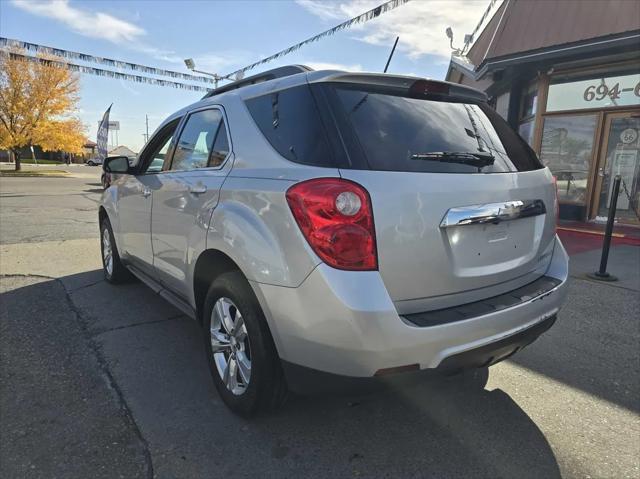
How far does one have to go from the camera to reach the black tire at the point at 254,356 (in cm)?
227

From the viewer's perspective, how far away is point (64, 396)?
2.80 m

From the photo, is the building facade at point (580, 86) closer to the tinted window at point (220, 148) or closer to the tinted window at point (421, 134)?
the tinted window at point (421, 134)

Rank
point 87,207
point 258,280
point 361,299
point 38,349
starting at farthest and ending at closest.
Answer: point 87,207, point 38,349, point 258,280, point 361,299

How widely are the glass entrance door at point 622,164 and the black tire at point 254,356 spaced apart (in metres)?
9.10

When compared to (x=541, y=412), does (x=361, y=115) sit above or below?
above

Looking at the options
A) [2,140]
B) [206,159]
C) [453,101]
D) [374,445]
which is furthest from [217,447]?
[2,140]

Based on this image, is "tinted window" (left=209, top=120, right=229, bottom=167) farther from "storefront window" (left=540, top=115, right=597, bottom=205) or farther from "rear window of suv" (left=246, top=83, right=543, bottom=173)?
"storefront window" (left=540, top=115, right=597, bottom=205)

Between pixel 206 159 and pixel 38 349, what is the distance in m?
1.91

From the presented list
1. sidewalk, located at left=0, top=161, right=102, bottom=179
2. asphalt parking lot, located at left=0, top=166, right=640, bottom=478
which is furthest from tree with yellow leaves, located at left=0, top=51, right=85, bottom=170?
asphalt parking lot, located at left=0, top=166, right=640, bottom=478

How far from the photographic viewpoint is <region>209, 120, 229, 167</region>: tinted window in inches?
110

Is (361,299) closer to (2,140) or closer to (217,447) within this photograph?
(217,447)

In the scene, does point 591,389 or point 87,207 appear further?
point 87,207

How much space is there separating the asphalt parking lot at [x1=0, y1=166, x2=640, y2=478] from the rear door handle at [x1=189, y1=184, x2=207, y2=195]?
1.20m

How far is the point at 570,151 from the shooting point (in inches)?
397
